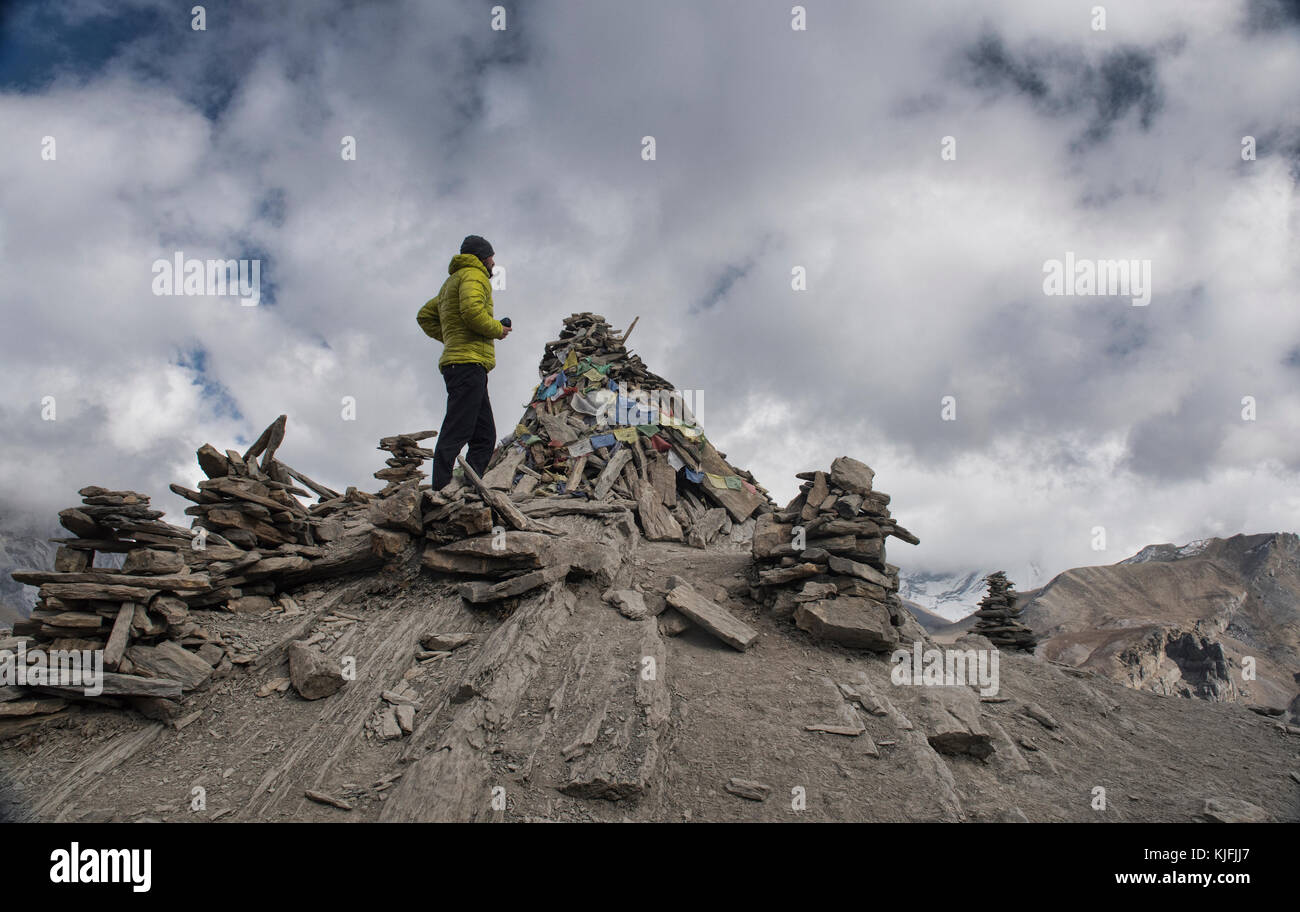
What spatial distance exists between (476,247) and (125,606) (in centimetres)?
716

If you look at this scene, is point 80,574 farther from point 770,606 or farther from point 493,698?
point 770,606

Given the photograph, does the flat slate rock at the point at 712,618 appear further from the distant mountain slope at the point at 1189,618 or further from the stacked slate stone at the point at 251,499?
the distant mountain slope at the point at 1189,618

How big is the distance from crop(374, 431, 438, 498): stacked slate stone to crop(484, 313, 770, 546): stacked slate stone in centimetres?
194

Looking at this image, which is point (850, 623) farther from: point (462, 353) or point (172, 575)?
point (172, 575)

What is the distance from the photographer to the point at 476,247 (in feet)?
30.3

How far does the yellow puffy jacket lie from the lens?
8.75 m

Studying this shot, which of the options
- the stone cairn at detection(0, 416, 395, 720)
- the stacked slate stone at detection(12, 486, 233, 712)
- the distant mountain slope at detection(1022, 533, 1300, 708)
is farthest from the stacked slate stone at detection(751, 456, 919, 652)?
the distant mountain slope at detection(1022, 533, 1300, 708)

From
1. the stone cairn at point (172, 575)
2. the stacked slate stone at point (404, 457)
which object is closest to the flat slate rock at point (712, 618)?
the stone cairn at point (172, 575)

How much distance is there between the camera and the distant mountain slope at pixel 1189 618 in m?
30.3

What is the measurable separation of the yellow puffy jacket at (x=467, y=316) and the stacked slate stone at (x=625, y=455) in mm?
4098

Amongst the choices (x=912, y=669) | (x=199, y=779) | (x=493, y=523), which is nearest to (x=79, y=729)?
(x=199, y=779)

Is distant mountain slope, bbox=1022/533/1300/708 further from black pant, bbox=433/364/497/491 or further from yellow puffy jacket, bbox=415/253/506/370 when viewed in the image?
yellow puffy jacket, bbox=415/253/506/370

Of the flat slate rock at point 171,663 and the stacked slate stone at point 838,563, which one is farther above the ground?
the stacked slate stone at point 838,563

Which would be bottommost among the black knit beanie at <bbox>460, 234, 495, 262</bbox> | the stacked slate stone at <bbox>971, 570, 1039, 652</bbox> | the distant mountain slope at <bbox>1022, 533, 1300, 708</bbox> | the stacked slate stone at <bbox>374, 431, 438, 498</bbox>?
the distant mountain slope at <bbox>1022, 533, 1300, 708</bbox>
